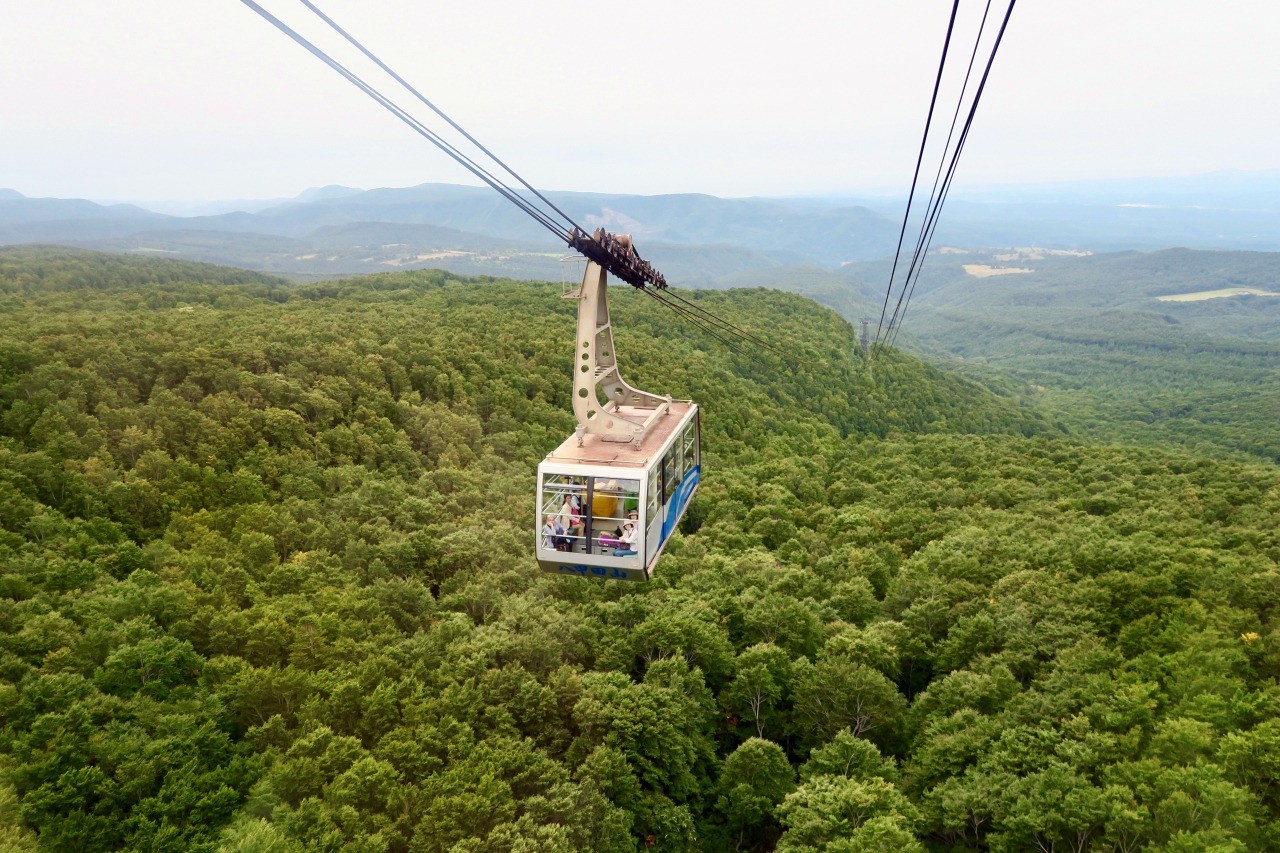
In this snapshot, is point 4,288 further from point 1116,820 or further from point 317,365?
point 1116,820

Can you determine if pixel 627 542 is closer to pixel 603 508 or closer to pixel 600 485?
pixel 603 508

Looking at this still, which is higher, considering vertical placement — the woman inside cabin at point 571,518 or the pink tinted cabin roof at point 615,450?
the pink tinted cabin roof at point 615,450

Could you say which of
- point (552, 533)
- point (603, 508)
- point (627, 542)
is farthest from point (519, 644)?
point (627, 542)

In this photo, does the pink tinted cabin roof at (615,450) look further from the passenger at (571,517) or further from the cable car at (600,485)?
the passenger at (571,517)

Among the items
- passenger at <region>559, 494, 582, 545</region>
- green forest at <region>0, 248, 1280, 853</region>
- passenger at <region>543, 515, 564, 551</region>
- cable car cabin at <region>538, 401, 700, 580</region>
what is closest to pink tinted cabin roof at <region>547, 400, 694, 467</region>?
cable car cabin at <region>538, 401, 700, 580</region>

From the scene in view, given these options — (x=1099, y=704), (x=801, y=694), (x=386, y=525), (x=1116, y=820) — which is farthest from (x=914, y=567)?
(x=386, y=525)

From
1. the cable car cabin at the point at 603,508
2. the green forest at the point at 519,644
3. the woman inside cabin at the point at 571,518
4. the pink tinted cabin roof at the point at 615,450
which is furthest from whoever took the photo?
the green forest at the point at 519,644

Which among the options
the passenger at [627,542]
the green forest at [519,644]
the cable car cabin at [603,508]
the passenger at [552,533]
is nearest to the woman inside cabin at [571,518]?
the cable car cabin at [603,508]

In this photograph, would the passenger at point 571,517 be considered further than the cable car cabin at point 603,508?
Yes
